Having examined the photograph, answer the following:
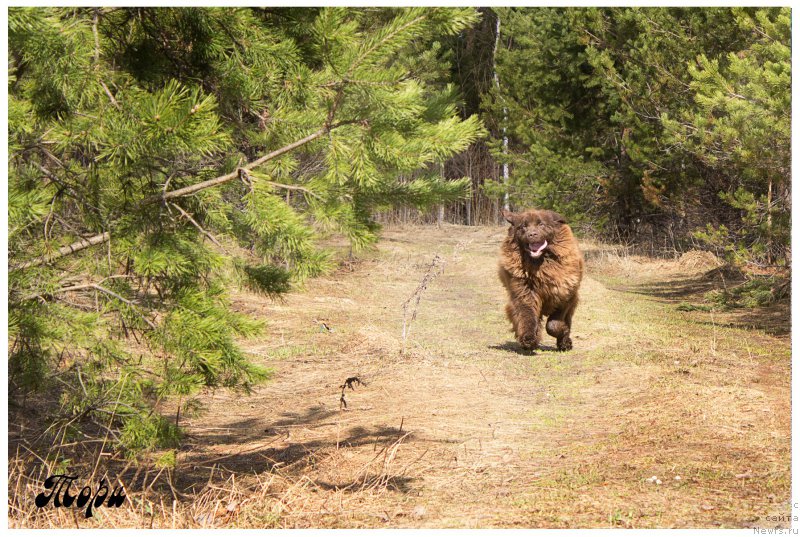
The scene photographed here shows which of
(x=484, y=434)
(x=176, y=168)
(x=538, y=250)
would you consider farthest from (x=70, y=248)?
(x=538, y=250)

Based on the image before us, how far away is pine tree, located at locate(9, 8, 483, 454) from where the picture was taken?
158 inches

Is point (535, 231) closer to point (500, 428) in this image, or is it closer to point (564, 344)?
point (564, 344)

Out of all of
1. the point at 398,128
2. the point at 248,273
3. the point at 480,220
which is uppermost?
the point at 398,128

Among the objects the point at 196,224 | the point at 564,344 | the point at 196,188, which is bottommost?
the point at 564,344

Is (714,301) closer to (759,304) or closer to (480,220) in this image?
(759,304)

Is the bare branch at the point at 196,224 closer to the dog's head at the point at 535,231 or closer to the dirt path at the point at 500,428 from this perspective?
the dirt path at the point at 500,428

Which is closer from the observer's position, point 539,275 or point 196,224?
point 196,224

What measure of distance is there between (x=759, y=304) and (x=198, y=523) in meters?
→ 10.9

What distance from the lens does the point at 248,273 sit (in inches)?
201

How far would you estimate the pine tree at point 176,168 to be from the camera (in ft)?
13.2

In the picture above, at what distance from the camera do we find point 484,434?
269 inches

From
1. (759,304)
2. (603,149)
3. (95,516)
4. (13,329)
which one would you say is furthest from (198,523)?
(603,149)

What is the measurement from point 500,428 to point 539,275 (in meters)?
3.34

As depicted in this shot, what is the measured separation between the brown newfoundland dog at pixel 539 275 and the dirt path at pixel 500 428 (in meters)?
0.37
